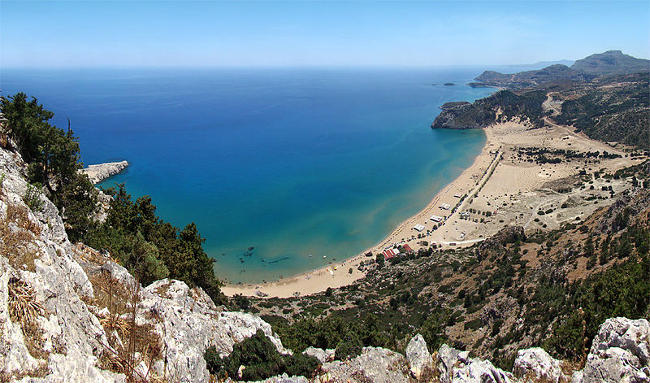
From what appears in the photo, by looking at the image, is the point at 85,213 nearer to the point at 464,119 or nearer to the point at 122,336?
the point at 122,336

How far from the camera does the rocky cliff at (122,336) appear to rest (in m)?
6.72

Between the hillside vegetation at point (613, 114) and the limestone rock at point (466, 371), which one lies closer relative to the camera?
the limestone rock at point (466, 371)

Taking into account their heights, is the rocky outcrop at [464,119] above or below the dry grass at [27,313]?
above

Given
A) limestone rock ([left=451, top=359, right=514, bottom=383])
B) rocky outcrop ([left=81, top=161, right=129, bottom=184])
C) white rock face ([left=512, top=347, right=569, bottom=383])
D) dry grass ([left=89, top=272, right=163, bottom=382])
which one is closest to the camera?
dry grass ([left=89, top=272, right=163, bottom=382])

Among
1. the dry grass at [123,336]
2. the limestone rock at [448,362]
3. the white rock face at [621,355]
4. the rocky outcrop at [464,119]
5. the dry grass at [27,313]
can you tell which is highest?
the rocky outcrop at [464,119]

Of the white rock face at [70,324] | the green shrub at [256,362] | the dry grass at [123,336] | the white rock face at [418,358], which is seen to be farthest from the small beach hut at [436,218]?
the dry grass at [123,336]

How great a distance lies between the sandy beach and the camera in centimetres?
4553

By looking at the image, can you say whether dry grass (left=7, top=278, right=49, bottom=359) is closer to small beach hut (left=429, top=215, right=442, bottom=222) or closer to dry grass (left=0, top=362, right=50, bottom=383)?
dry grass (left=0, top=362, right=50, bottom=383)

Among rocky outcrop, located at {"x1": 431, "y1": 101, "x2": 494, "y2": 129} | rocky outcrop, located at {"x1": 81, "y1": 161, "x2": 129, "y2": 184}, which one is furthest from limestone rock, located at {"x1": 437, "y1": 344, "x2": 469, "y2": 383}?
rocky outcrop, located at {"x1": 431, "y1": 101, "x2": 494, "y2": 129}

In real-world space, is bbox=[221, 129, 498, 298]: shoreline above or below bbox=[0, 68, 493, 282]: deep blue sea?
below

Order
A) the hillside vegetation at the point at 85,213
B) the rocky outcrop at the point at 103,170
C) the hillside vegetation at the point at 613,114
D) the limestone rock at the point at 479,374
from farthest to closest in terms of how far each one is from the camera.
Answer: the hillside vegetation at the point at 613,114 → the rocky outcrop at the point at 103,170 → the hillside vegetation at the point at 85,213 → the limestone rock at the point at 479,374

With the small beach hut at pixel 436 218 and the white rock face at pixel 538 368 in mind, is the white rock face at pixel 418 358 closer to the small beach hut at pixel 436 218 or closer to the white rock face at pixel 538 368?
the white rock face at pixel 538 368

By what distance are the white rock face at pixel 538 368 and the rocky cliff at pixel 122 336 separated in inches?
1.4

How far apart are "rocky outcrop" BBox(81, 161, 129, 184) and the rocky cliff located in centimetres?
7075
